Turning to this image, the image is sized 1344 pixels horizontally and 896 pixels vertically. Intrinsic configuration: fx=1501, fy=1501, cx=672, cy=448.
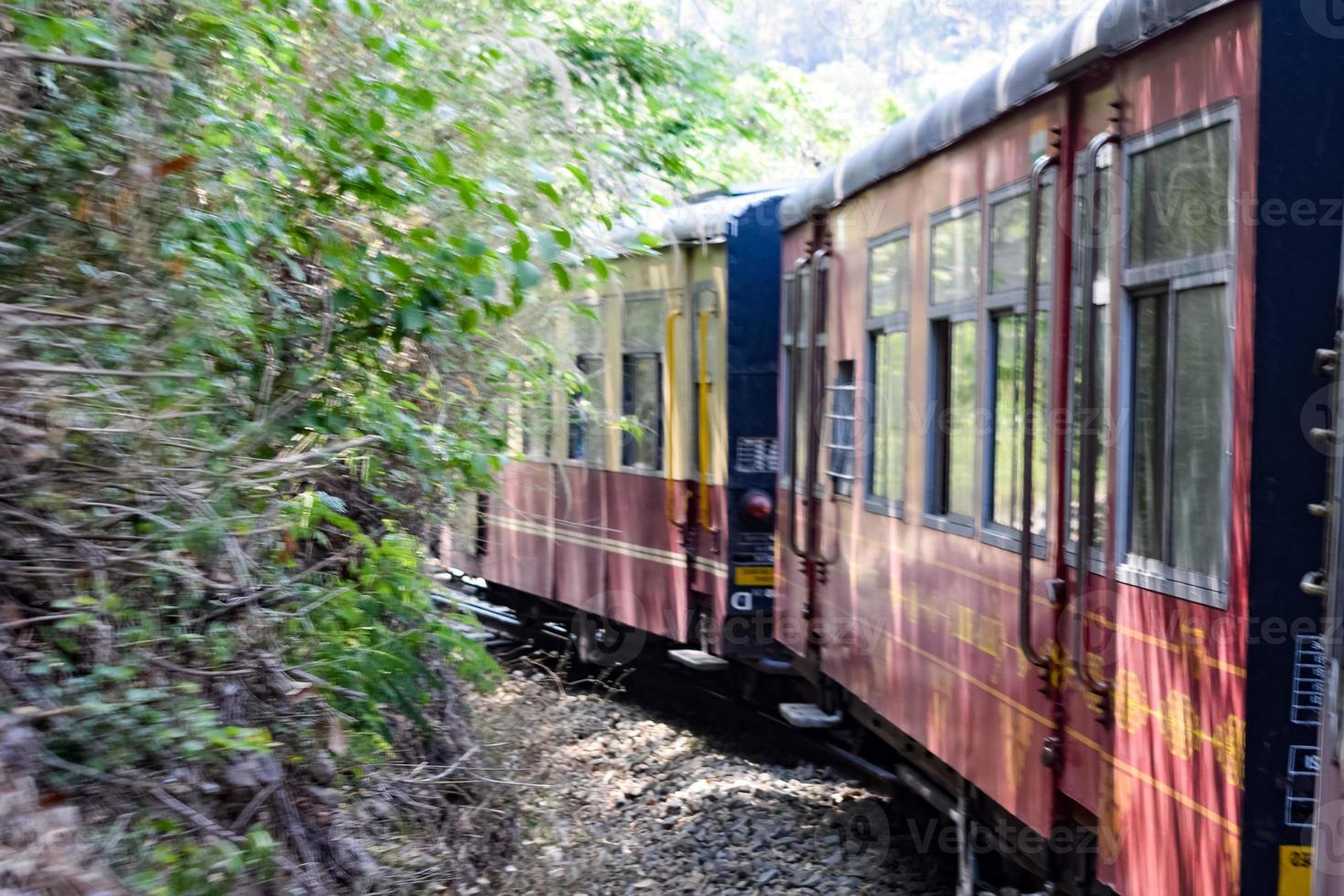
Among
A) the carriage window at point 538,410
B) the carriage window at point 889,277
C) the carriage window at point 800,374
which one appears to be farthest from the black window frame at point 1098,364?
the carriage window at point 800,374

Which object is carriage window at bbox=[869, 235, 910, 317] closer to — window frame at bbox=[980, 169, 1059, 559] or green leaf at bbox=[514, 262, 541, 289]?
window frame at bbox=[980, 169, 1059, 559]

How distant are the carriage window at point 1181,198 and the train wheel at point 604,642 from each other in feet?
26.5

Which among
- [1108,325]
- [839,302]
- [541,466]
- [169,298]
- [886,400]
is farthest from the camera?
[541,466]

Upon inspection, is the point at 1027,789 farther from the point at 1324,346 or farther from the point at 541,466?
the point at 541,466

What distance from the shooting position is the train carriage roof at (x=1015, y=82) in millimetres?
4102

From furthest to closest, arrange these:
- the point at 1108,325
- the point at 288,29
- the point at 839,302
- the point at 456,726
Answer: the point at 839,302 < the point at 456,726 < the point at 288,29 < the point at 1108,325

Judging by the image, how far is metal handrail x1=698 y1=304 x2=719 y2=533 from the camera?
10195 mm

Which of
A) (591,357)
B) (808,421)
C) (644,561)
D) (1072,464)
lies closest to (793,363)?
(808,421)

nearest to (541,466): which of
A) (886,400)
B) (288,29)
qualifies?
(886,400)

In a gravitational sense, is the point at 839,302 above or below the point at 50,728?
above

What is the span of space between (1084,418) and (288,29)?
2872mm

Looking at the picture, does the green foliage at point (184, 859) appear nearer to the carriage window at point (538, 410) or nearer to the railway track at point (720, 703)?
the railway track at point (720, 703)

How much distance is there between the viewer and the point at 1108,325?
14.5 ft

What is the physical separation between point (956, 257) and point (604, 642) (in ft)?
22.6
